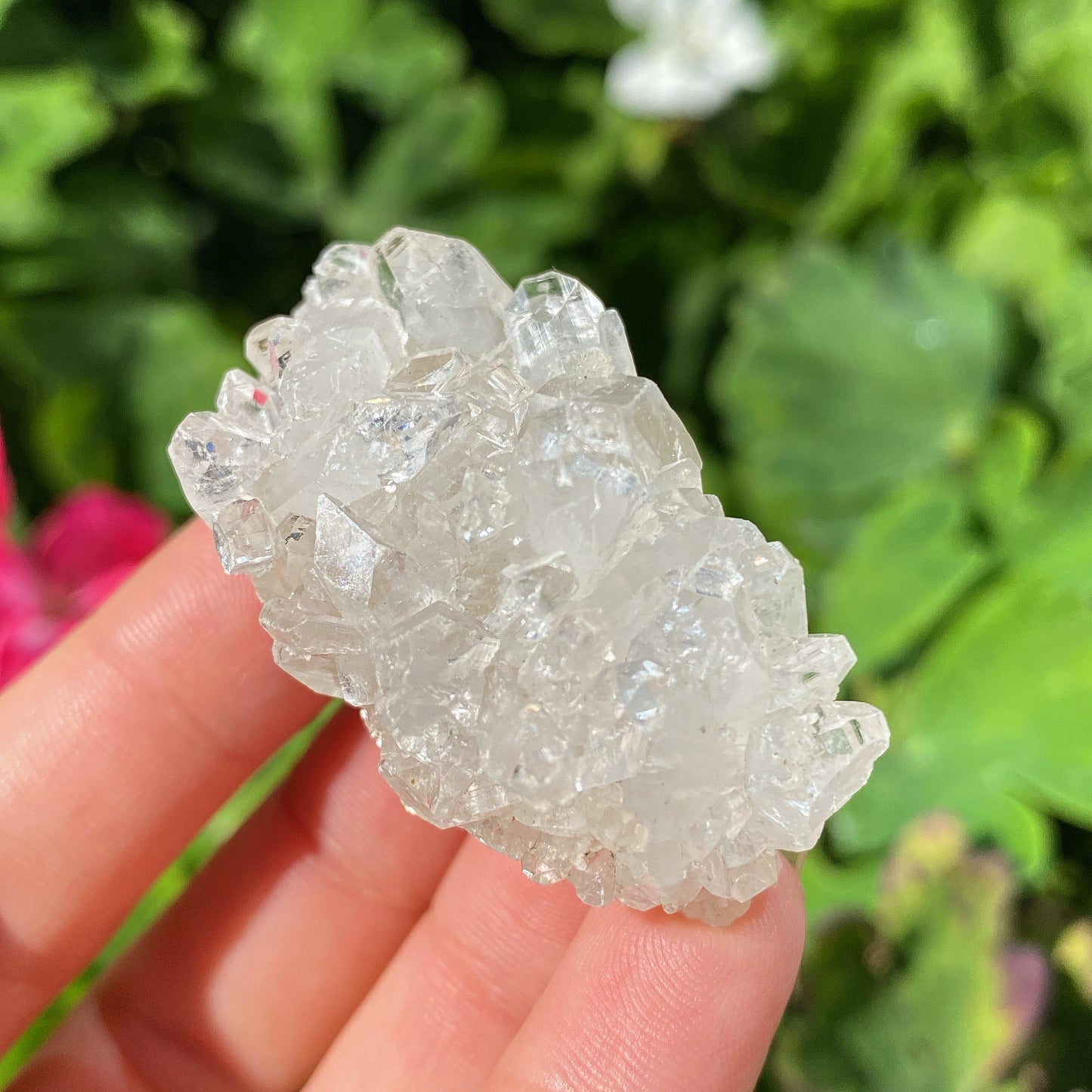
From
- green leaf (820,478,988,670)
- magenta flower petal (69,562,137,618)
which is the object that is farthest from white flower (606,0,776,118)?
magenta flower petal (69,562,137,618)

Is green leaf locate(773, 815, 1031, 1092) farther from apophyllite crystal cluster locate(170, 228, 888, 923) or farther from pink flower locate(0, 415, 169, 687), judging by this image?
pink flower locate(0, 415, 169, 687)

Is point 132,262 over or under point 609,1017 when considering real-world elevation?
over

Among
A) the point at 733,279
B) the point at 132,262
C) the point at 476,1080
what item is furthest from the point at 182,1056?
the point at 733,279

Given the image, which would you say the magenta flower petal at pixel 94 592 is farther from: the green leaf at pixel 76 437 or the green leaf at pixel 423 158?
the green leaf at pixel 423 158

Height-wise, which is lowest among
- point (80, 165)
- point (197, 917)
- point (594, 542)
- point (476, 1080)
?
point (476, 1080)

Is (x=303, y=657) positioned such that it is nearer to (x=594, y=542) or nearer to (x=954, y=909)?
(x=594, y=542)

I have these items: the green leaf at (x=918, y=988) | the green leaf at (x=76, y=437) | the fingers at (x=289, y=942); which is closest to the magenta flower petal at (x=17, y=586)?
the green leaf at (x=76, y=437)

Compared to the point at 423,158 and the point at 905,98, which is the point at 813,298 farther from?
the point at 423,158
